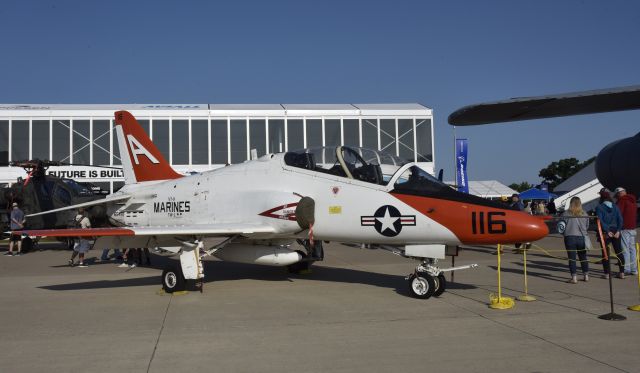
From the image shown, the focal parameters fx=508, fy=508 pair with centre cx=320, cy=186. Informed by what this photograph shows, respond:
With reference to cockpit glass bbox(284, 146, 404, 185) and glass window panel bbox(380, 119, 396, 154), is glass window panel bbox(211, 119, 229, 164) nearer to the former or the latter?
glass window panel bbox(380, 119, 396, 154)

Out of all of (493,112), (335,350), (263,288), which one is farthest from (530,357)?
(493,112)

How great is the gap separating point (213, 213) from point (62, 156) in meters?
21.3

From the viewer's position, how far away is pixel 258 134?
2820 centimetres

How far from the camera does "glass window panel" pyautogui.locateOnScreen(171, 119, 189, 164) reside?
1086 inches

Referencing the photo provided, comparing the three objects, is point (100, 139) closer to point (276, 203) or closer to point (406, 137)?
point (406, 137)

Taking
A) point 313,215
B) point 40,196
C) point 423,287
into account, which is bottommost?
point 423,287

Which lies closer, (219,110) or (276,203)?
(276,203)

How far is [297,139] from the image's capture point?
1114 inches

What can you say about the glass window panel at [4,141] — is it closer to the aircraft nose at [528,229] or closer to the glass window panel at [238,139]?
the glass window panel at [238,139]

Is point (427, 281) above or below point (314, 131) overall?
below

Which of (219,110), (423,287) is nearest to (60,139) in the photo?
(219,110)

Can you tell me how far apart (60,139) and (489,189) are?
40.9 metres

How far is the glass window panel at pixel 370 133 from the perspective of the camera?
2870 centimetres

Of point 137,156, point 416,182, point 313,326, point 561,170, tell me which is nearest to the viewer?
point 313,326
